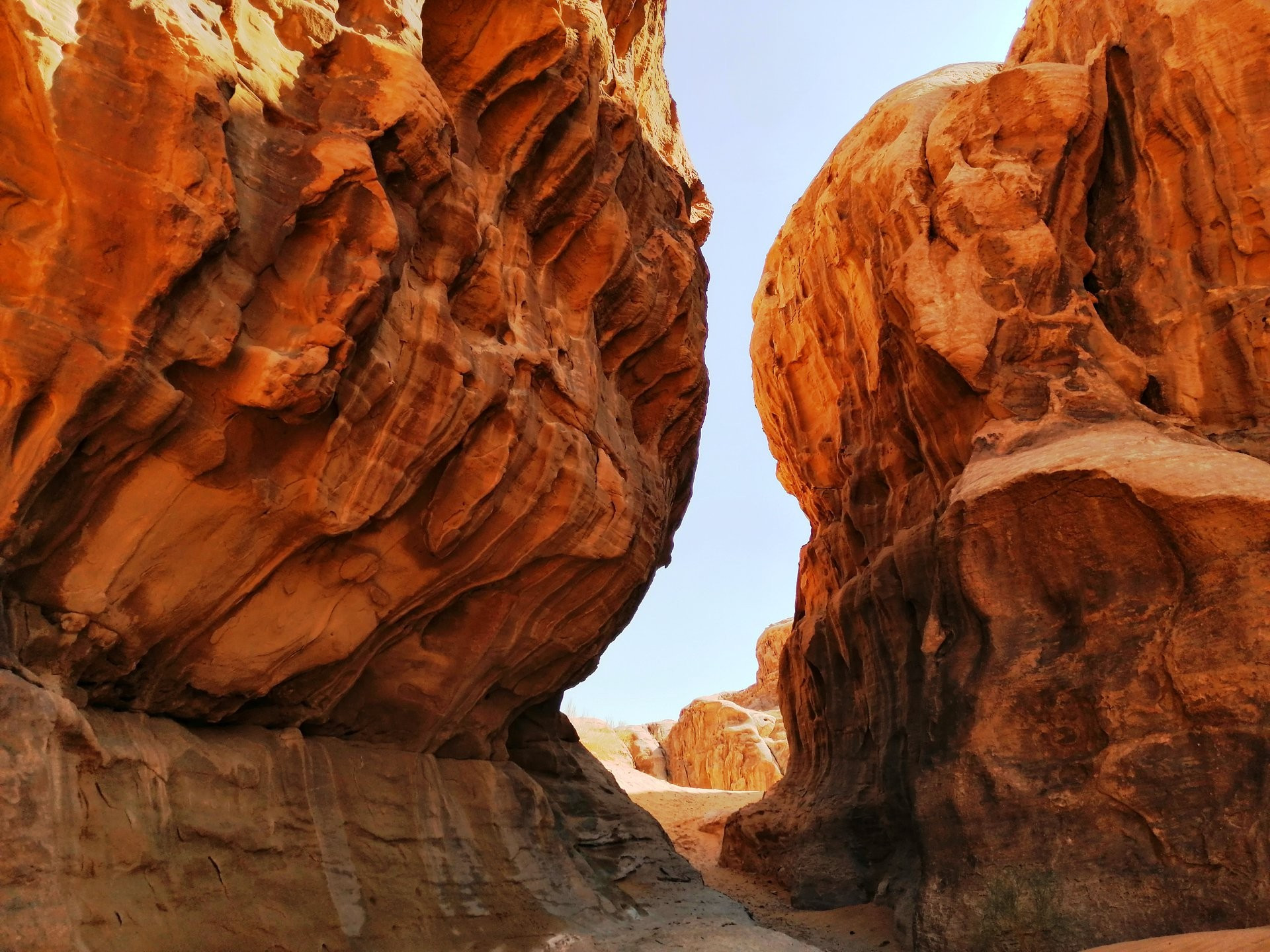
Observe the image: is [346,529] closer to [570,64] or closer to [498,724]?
[498,724]

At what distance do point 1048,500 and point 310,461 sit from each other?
8871 millimetres

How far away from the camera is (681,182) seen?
55.0ft

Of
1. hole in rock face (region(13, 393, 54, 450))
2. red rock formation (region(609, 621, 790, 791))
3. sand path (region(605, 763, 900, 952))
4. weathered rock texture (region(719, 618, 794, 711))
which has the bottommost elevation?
sand path (region(605, 763, 900, 952))

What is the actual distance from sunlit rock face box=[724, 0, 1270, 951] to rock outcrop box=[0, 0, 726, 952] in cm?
Answer: 462

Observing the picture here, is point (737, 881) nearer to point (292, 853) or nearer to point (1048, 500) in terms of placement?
point (1048, 500)

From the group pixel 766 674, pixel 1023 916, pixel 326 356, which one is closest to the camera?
pixel 326 356

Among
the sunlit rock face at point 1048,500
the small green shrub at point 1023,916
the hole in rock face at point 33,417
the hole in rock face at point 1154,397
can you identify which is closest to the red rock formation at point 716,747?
the sunlit rock face at point 1048,500

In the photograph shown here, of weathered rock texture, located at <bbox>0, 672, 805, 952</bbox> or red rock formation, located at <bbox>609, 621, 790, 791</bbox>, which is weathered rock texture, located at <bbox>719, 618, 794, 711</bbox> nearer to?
red rock formation, located at <bbox>609, 621, 790, 791</bbox>

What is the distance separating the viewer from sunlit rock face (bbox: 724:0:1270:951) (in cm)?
996

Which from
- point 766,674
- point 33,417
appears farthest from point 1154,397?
point 766,674

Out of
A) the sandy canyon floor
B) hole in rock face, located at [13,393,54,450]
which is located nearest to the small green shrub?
the sandy canyon floor

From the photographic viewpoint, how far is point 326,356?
825 cm

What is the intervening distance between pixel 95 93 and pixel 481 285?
4.83 m

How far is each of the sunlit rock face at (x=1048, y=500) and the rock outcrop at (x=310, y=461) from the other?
4.62 meters
